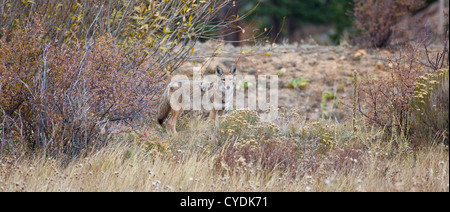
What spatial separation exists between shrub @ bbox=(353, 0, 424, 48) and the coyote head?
5.74 meters

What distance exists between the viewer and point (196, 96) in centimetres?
845

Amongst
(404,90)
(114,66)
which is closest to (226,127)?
(114,66)

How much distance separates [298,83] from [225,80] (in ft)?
12.6

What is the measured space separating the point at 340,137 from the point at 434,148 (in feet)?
4.50

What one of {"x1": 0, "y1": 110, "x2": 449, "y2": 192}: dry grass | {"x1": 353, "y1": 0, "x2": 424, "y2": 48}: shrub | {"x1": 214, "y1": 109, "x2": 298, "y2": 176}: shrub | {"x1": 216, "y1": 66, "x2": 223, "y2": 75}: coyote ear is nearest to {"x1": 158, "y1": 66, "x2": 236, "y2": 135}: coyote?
{"x1": 216, "y1": 66, "x2": 223, "y2": 75}: coyote ear

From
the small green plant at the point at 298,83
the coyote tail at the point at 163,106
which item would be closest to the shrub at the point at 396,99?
the coyote tail at the point at 163,106

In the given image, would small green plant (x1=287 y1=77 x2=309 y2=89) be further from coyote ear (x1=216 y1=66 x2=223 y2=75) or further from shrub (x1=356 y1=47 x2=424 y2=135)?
shrub (x1=356 y1=47 x2=424 y2=135)

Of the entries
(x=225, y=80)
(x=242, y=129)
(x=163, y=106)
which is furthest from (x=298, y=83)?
(x=242, y=129)

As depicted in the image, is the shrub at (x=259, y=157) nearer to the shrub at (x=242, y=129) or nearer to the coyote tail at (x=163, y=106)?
the shrub at (x=242, y=129)

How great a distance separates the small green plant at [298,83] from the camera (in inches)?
459

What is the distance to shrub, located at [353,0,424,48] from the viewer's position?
41.5 feet

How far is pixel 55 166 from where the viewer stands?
5535 mm

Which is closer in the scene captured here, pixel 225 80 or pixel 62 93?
pixel 62 93

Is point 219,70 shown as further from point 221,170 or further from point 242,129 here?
point 221,170
